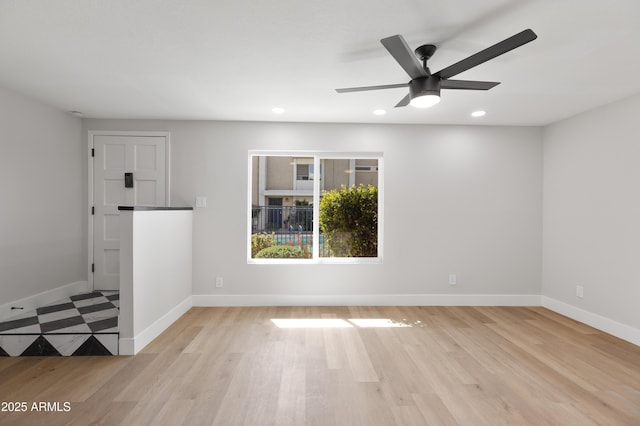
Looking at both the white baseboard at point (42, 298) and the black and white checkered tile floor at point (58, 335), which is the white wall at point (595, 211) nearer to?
the black and white checkered tile floor at point (58, 335)

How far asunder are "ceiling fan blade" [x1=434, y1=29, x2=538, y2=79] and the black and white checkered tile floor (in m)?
3.21

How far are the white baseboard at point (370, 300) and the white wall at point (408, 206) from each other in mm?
45

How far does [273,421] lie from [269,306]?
84.7 inches

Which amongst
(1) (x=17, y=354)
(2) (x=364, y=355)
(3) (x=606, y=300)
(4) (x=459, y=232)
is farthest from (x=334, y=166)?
(1) (x=17, y=354)

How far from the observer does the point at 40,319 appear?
2.91m

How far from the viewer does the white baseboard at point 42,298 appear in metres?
3.01

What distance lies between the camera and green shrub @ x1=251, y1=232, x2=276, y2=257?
4.14 meters

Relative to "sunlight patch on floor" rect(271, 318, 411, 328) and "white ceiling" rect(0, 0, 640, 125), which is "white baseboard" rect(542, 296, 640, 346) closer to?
"sunlight patch on floor" rect(271, 318, 411, 328)

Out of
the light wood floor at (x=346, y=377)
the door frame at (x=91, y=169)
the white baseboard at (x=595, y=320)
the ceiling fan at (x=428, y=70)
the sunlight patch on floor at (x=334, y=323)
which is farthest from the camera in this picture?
the door frame at (x=91, y=169)

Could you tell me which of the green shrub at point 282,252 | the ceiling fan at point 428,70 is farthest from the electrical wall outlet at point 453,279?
the ceiling fan at point 428,70

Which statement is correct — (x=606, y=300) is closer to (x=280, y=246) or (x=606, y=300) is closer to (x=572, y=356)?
(x=572, y=356)

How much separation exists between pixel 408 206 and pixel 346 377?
2347 millimetres

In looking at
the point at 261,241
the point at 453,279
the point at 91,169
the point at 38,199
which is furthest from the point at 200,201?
the point at 453,279

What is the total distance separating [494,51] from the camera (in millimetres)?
1660
